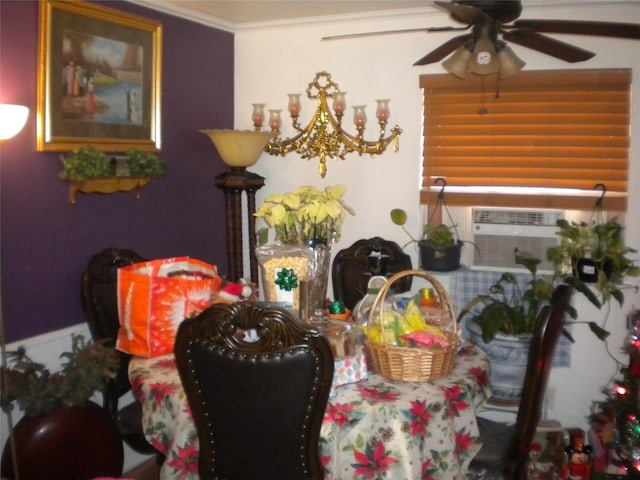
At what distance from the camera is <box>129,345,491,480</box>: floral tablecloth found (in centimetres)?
175

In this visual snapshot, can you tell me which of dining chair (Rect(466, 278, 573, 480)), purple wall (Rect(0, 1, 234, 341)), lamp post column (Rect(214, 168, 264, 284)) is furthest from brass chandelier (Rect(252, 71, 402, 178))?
dining chair (Rect(466, 278, 573, 480))

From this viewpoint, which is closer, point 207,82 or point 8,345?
point 8,345

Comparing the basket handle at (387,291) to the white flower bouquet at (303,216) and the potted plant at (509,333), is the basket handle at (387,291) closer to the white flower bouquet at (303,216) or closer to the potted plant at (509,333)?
the white flower bouquet at (303,216)

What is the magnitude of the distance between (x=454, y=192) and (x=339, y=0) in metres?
1.16

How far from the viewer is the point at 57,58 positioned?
2.61 metres

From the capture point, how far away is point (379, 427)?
1.76m

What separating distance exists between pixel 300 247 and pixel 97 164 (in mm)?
1067

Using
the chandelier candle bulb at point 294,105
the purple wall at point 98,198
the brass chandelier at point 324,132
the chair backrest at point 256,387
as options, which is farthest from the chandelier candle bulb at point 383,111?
the chair backrest at point 256,387

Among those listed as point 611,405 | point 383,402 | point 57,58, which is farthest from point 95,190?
point 611,405

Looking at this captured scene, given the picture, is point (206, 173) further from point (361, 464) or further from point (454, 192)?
point (361, 464)

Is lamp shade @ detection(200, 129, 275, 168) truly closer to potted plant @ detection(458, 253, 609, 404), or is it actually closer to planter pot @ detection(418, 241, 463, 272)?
planter pot @ detection(418, 241, 463, 272)

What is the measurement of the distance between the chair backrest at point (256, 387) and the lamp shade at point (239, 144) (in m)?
1.72

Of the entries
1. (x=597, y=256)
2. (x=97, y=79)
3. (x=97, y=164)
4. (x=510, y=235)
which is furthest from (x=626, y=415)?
(x=97, y=79)

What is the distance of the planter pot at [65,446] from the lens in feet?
7.46
